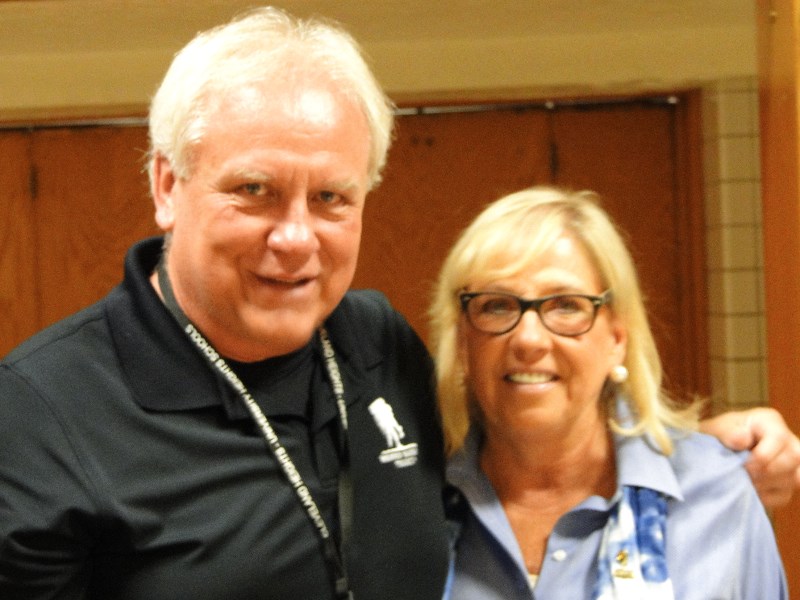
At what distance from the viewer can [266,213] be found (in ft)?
3.99

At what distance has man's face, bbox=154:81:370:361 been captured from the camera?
3.87ft

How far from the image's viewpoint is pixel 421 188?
10.7ft

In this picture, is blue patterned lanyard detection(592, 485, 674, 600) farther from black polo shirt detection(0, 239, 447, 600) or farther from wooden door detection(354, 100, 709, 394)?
wooden door detection(354, 100, 709, 394)

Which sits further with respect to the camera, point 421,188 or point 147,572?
point 421,188

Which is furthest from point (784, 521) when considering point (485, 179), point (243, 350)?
point (485, 179)

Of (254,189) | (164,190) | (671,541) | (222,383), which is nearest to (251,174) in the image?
(254,189)

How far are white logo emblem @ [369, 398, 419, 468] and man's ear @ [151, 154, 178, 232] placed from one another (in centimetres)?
44

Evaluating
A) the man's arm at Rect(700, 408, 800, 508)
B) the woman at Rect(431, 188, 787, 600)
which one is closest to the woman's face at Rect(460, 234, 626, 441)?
the woman at Rect(431, 188, 787, 600)

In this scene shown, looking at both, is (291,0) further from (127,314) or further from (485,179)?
(127,314)

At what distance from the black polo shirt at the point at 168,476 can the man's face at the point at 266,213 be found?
81 mm

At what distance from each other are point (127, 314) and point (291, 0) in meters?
1.51

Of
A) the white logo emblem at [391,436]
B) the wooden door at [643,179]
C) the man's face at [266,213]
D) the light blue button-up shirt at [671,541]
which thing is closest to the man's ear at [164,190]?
the man's face at [266,213]

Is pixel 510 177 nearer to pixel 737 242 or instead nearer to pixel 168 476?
pixel 737 242

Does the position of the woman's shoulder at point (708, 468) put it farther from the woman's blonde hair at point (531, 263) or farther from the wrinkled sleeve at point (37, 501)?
the wrinkled sleeve at point (37, 501)
